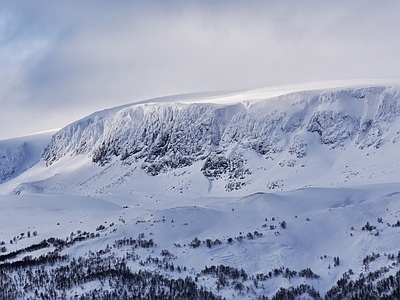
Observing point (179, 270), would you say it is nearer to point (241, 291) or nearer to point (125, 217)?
point (241, 291)

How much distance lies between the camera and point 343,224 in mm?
105375

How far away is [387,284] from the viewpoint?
78.2 meters

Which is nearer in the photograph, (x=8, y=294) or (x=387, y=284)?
(x=387, y=284)

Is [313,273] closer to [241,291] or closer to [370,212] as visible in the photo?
[241,291]

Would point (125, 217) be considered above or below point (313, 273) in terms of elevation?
above

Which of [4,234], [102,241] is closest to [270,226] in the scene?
[102,241]

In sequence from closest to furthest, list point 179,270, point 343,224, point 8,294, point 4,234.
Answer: point 8,294 → point 179,270 → point 343,224 → point 4,234

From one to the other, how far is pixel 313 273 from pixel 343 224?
1839 cm

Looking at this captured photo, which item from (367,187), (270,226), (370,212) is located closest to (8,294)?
(270,226)

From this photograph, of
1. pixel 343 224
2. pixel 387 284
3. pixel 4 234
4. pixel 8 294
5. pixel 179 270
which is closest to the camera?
pixel 387 284

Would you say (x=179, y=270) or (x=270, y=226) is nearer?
(x=179, y=270)

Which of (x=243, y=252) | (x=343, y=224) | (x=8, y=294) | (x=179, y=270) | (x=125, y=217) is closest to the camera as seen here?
(x=8, y=294)

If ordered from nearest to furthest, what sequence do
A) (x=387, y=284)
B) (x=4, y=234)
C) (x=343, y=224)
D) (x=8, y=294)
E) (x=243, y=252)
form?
(x=387, y=284) → (x=8, y=294) → (x=243, y=252) → (x=343, y=224) → (x=4, y=234)

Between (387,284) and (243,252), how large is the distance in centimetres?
2612
